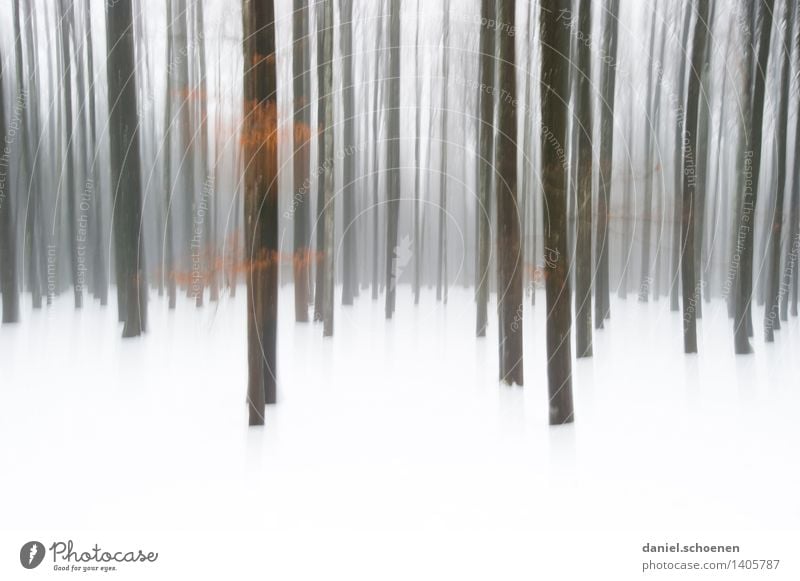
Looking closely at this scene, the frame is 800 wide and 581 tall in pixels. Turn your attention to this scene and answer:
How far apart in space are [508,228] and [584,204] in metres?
0.41

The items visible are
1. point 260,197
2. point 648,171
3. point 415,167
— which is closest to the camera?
point 260,197

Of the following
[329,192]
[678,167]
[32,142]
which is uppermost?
[32,142]

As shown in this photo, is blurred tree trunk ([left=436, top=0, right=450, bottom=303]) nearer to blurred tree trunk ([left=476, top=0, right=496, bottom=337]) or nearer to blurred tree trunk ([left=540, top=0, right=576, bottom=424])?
blurred tree trunk ([left=476, top=0, right=496, bottom=337])

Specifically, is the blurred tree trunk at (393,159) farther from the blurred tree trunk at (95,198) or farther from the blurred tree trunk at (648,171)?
the blurred tree trunk at (95,198)

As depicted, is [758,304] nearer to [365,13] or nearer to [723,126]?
[723,126]

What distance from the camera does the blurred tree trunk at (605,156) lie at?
2.61m

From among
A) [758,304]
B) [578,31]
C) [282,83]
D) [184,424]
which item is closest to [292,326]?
[184,424]

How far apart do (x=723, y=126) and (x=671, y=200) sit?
18.1 inches

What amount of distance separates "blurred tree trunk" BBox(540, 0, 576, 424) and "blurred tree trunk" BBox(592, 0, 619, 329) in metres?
0.09

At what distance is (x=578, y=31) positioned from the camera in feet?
8.36

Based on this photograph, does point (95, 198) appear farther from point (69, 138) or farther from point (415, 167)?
point (415, 167)

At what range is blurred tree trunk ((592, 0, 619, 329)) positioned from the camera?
2613 millimetres

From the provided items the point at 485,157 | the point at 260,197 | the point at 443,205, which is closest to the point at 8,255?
the point at 260,197

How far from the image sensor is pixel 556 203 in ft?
8.45
